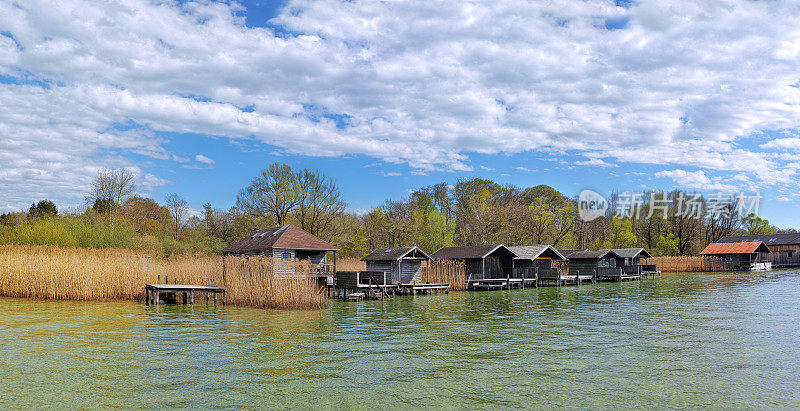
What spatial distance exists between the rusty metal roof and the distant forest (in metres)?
A: 7.81

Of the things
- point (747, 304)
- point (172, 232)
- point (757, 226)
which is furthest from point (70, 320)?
point (757, 226)

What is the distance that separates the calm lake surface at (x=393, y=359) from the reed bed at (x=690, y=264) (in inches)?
2092

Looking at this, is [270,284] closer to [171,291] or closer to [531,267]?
[171,291]

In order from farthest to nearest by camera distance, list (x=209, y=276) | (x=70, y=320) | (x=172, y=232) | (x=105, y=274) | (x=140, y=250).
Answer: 1. (x=172, y=232)
2. (x=140, y=250)
3. (x=209, y=276)
4. (x=105, y=274)
5. (x=70, y=320)

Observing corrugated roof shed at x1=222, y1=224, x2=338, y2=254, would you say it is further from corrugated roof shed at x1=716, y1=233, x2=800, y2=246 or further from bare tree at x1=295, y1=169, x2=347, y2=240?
corrugated roof shed at x1=716, y1=233, x2=800, y2=246

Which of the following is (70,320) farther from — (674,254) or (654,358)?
(674,254)

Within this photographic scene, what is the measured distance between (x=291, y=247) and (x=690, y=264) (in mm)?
58868

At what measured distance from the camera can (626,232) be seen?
81.7 metres

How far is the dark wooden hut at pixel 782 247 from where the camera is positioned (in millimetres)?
80938

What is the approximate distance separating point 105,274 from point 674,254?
79.8 meters

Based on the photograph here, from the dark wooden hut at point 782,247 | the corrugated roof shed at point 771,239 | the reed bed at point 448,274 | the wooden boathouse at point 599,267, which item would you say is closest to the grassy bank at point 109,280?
the reed bed at point 448,274

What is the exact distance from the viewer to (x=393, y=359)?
570 inches

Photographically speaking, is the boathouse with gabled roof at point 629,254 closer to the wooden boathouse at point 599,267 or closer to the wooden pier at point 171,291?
the wooden boathouse at point 599,267

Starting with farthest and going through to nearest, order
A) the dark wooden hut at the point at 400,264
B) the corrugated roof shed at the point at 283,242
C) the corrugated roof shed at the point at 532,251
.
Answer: the corrugated roof shed at the point at 532,251 → the dark wooden hut at the point at 400,264 → the corrugated roof shed at the point at 283,242
